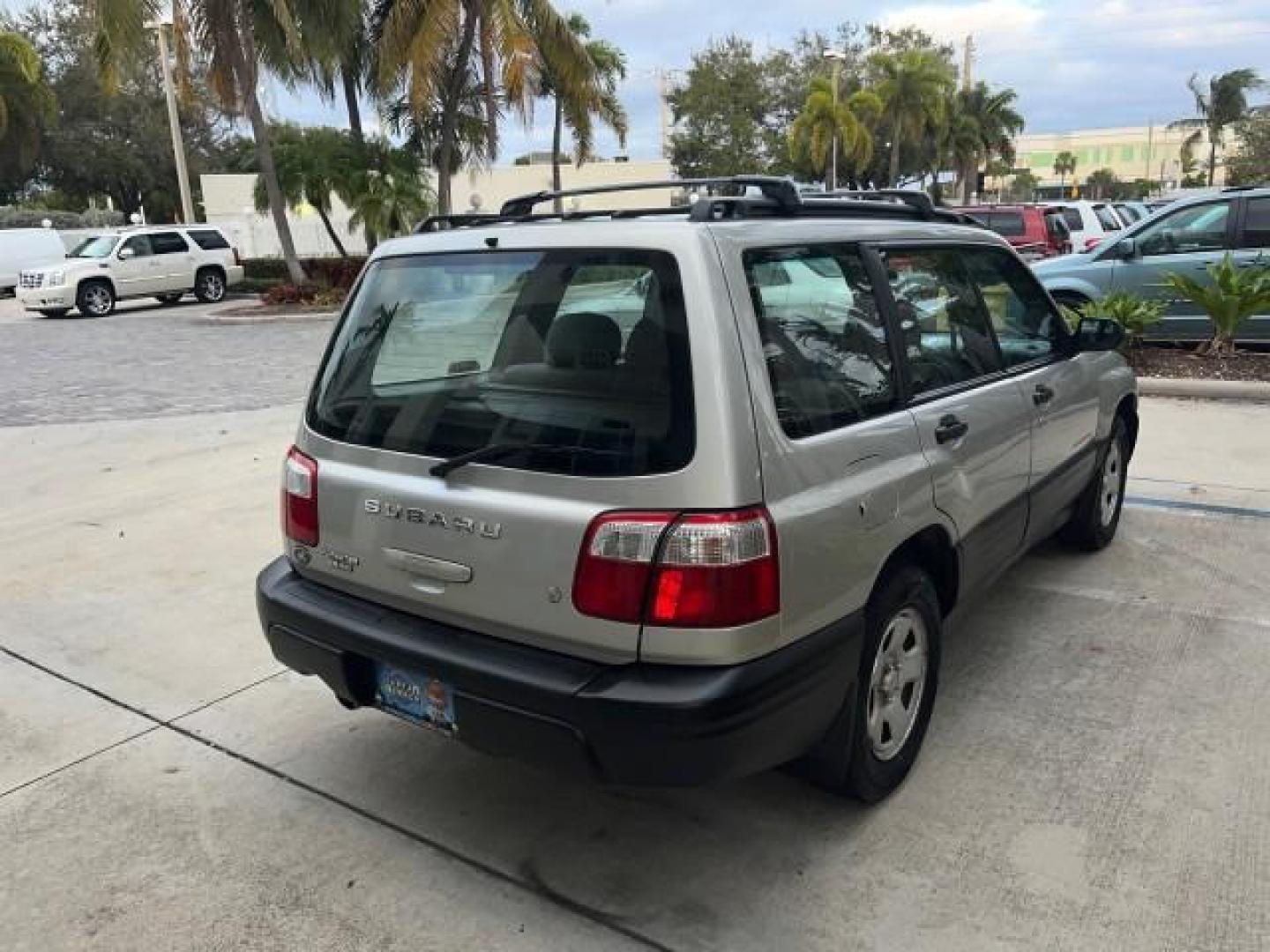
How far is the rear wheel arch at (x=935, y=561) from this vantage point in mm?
2947

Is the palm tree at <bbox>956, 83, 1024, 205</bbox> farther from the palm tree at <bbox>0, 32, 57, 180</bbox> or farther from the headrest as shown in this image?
the headrest

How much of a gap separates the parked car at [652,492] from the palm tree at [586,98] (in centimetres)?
1722

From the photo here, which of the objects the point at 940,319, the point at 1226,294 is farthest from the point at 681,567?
the point at 1226,294

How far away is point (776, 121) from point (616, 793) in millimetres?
53065

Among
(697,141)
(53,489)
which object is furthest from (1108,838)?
(697,141)

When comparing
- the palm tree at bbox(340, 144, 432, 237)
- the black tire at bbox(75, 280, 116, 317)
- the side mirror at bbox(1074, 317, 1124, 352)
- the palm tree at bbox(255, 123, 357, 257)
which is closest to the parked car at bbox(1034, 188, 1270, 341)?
the side mirror at bbox(1074, 317, 1124, 352)

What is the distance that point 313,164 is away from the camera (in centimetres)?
2097

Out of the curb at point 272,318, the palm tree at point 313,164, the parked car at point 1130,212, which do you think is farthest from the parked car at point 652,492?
the parked car at point 1130,212

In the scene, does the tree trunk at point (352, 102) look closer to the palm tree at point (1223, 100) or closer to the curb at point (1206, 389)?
the curb at point (1206, 389)

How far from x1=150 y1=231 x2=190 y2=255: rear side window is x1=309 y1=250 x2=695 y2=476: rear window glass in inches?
851

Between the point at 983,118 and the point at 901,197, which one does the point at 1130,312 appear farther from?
the point at 983,118

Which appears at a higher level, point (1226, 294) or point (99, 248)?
point (99, 248)

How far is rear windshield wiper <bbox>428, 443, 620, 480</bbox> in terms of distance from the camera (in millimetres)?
2473

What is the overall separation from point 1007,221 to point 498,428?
1650 centimetres
